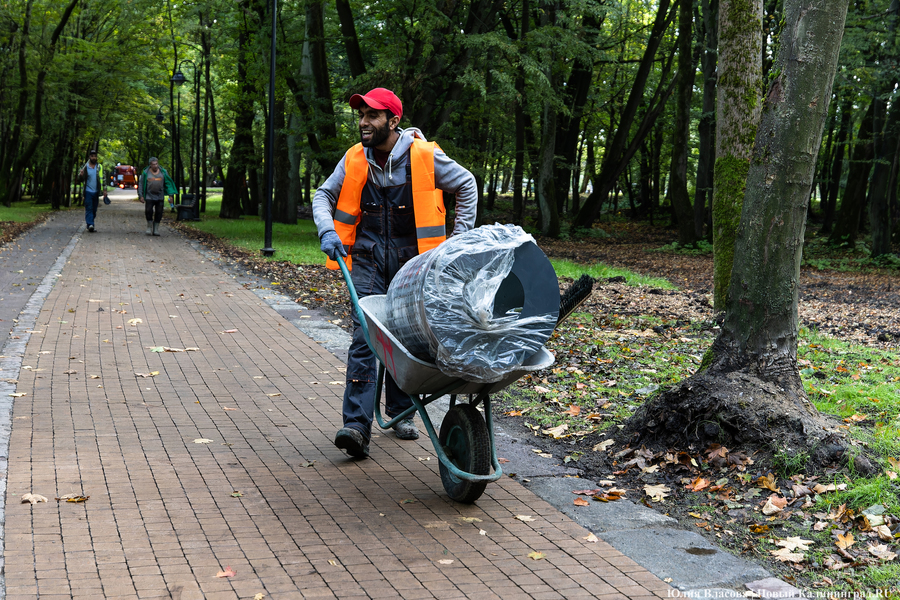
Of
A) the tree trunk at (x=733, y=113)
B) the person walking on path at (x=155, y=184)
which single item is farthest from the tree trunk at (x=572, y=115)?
the tree trunk at (x=733, y=113)

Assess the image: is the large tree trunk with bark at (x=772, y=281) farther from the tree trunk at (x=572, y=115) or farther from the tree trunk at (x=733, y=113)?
the tree trunk at (x=572, y=115)

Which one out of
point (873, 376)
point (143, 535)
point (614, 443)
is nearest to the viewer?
point (143, 535)

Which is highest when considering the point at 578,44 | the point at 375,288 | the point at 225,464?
the point at 578,44

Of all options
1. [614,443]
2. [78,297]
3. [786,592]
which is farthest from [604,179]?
[786,592]

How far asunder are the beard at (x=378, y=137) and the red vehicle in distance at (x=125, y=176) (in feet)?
298

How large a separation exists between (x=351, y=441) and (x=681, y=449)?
1.92 m

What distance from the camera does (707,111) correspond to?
22.7 metres

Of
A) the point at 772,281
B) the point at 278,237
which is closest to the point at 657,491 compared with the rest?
the point at 772,281

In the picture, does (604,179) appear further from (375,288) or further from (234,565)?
(234,565)

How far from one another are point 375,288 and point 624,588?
228 cm

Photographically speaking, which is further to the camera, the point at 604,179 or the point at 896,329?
the point at 604,179

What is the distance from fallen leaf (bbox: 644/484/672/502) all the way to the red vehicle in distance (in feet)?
301

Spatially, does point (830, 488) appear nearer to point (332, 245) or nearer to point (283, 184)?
point (332, 245)

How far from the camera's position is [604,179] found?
27969 millimetres
